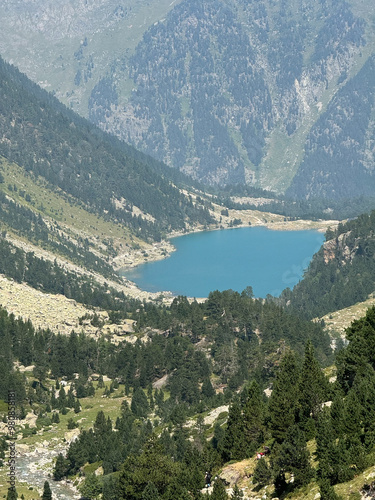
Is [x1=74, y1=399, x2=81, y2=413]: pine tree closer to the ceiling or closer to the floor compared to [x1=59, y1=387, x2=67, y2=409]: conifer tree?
closer to the floor

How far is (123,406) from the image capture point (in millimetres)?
142375

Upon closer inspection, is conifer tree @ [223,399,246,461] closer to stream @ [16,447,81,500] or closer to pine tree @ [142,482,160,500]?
pine tree @ [142,482,160,500]

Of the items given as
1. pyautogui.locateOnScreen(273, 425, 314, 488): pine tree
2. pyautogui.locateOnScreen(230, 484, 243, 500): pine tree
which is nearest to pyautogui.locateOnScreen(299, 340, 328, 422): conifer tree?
pyautogui.locateOnScreen(273, 425, 314, 488): pine tree

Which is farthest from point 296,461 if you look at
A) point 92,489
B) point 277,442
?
point 92,489

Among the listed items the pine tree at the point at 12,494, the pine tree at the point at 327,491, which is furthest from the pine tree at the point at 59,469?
the pine tree at the point at 327,491

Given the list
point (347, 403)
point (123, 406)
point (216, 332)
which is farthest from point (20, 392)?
point (347, 403)

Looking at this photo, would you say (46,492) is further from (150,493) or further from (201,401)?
(201,401)

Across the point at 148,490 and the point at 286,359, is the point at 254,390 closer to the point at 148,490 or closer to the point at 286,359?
the point at 286,359

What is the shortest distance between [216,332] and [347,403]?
107 m

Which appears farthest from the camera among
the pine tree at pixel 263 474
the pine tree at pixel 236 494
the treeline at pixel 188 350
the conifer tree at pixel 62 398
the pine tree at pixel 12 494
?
the treeline at pixel 188 350

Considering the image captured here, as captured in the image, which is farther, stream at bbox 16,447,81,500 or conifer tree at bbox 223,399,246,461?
stream at bbox 16,447,81,500

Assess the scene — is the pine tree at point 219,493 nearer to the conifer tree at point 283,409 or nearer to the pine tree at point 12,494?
the conifer tree at point 283,409

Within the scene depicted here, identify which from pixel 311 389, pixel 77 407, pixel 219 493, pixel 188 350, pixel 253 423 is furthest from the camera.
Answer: pixel 188 350

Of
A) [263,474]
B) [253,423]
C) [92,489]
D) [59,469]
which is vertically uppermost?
[59,469]
